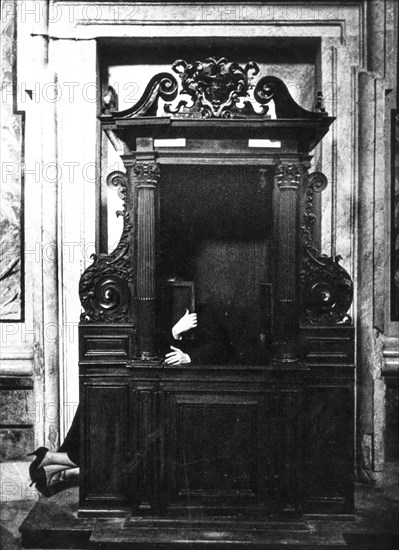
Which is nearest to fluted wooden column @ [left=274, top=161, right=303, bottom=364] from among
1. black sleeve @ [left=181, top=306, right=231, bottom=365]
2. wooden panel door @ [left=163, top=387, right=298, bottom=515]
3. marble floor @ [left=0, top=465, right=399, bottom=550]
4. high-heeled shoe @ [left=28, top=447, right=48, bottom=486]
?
wooden panel door @ [left=163, top=387, right=298, bottom=515]

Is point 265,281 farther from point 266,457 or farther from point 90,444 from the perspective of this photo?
point 90,444

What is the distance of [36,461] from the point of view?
3.76 m

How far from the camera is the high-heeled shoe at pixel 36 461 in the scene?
3707 mm

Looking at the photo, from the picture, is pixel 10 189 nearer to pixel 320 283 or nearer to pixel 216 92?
pixel 216 92

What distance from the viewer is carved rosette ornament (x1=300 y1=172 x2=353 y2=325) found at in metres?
3.31

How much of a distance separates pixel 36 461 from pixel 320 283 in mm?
2101

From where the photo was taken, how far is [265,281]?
12.4 ft

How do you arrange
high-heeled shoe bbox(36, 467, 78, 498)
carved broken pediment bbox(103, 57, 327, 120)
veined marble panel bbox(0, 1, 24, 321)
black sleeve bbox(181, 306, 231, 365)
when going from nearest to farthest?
carved broken pediment bbox(103, 57, 327, 120) < black sleeve bbox(181, 306, 231, 365) < high-heeled shoe bbox(36, 467, 78, 498) < veined marble panel bbox(0, 1, 24, 321)

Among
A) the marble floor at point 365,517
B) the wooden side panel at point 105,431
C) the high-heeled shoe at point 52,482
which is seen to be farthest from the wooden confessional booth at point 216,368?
the high-heeled shoe at point 52,482

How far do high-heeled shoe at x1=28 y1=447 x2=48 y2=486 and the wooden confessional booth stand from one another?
52 cm

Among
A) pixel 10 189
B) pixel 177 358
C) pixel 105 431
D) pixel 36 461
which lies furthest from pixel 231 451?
pixel 10 189

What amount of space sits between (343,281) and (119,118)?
1.52 metres

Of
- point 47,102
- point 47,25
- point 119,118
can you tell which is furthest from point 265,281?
point 47,25

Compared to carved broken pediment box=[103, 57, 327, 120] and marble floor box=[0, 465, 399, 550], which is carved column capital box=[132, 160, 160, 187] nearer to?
carved broken pediment box=[103, 57, 327, 120]
